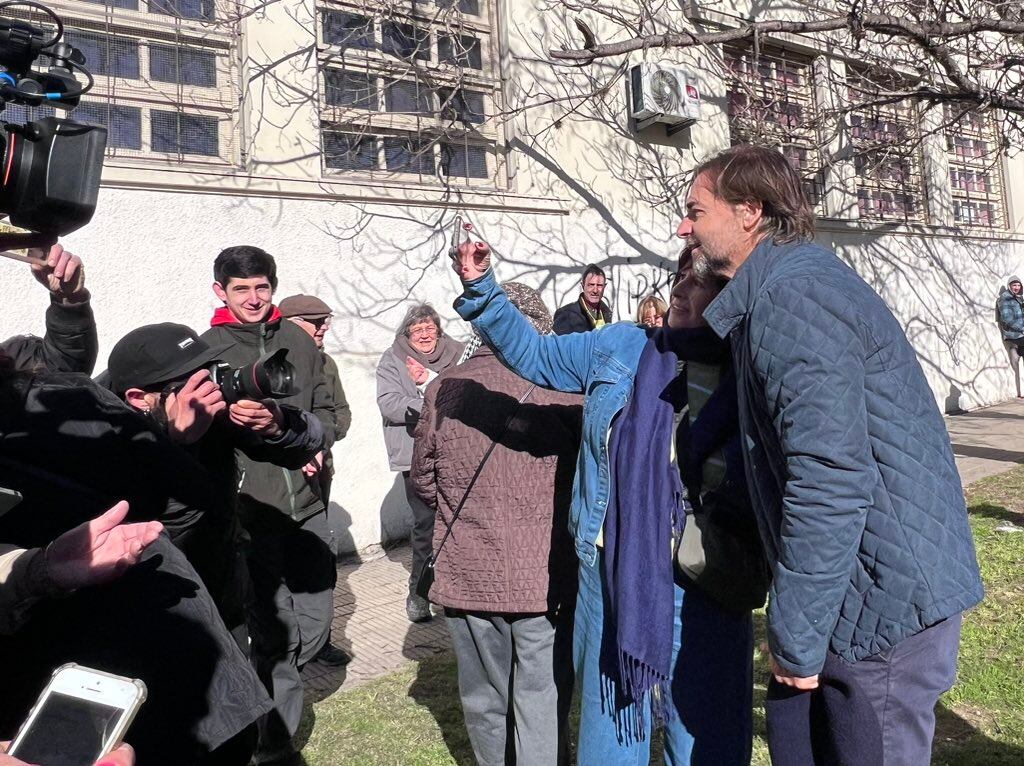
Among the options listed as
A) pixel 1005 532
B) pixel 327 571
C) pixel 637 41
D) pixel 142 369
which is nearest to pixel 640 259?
pixel 637 41

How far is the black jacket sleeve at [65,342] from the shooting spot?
2.89 metres

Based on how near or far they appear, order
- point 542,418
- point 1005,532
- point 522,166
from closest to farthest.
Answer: point 542,418 → point 1005,532 → point 522,166

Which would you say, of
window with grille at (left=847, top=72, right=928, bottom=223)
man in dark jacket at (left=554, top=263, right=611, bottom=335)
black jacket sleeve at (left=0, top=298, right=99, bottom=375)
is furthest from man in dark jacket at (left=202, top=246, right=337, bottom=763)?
window with grille at (left=847, top=72, right=928, bottom=223)

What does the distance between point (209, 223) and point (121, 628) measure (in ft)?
15.3

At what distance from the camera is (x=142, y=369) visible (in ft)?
7.68

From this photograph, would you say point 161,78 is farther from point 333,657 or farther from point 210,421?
point 210,421

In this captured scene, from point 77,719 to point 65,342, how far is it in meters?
1.98

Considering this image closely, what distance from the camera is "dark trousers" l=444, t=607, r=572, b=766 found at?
2.67 m

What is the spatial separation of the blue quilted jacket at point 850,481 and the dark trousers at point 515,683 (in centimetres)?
114

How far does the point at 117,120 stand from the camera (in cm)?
567

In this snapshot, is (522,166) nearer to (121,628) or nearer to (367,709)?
(367,709)

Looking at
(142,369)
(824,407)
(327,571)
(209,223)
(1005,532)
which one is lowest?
(1005,532)

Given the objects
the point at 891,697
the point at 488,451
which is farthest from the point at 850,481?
the point at 488,451

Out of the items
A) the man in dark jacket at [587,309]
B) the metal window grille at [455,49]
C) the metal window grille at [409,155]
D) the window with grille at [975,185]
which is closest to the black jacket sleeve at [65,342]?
the man in dark jacket at [587,309]
